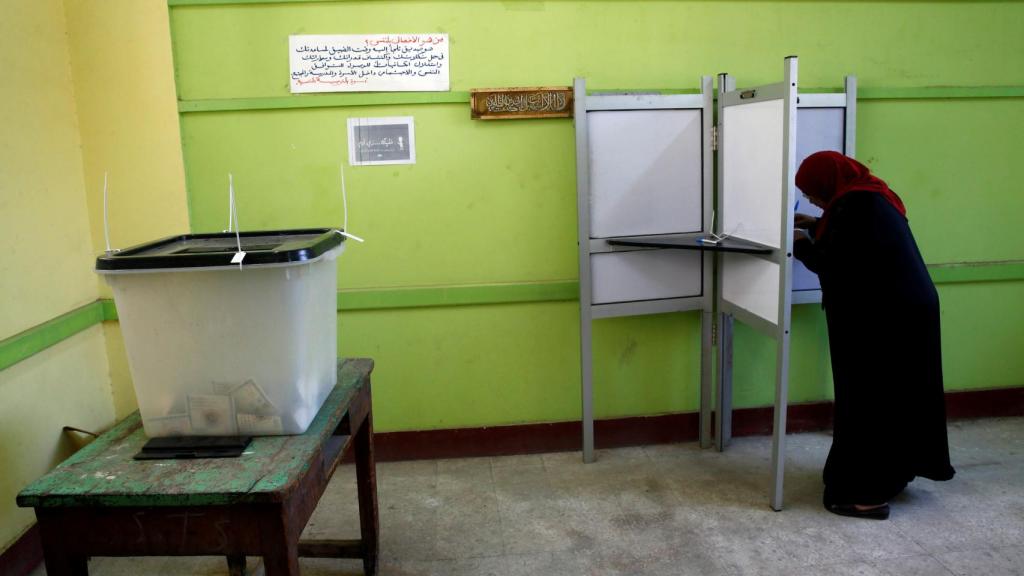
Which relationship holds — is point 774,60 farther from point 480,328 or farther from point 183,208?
point 183,208

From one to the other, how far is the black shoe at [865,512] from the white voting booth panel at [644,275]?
106cm

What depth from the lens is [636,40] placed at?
3279 mm

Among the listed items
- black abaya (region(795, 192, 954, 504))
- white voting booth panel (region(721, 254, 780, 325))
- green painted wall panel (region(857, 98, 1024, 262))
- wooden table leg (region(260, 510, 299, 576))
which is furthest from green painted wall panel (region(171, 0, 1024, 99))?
wooden table leg (region(260, 510, 299, 576))

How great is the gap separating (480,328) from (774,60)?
179cm

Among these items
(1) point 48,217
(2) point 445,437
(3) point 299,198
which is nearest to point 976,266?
(2) point 445,437

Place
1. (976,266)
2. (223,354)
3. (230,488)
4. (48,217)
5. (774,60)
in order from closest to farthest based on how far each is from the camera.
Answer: (230,488) → (223,354) → (48,217) → (774,60) → (976,266)

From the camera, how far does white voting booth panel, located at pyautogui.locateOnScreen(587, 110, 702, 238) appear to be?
319 cm

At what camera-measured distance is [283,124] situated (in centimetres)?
317

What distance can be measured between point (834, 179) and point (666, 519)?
1.44 m

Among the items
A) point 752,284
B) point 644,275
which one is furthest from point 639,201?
point 752,284

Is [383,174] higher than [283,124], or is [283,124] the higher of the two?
[283,124]

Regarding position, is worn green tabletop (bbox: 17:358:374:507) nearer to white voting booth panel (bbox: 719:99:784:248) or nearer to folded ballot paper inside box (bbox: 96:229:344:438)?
folded ballot paper inside box (bbox: 96:229:344:438)

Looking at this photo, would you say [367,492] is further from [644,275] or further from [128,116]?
[128,116]

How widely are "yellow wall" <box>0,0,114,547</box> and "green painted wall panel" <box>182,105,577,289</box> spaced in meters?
0.46
